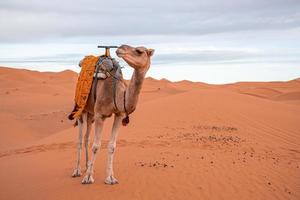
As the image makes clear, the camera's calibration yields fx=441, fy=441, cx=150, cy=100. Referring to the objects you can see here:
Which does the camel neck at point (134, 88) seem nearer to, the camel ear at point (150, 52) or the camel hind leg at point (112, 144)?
the camel ear at point (150, 52)

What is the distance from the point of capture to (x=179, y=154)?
1172cm

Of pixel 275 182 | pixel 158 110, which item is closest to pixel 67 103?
pixel 158 110

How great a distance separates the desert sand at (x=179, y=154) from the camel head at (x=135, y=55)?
2.45 metres

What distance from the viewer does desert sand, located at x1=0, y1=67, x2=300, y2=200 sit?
8484 mm

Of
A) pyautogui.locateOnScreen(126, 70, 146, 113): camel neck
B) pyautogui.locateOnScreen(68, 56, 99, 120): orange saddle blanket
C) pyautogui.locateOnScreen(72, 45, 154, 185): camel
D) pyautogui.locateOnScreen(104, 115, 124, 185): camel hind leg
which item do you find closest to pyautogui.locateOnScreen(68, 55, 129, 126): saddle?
pyautogui.locateOnScreen(68, 56, 99, 120): orange saddle blanket

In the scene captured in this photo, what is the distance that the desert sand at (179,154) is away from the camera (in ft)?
27.8

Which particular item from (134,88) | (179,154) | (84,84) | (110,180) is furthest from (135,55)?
(179,154)

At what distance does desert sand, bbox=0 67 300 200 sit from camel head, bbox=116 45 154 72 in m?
2.45

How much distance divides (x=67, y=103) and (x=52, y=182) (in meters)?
20.6

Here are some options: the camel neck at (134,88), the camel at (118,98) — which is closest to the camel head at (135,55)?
the camel at (118,98)

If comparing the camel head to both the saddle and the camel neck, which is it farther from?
the saddle

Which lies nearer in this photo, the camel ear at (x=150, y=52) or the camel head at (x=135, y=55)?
the camel head at (x=135, y=55)

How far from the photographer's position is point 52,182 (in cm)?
918

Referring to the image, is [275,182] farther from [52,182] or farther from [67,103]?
[67,103]
